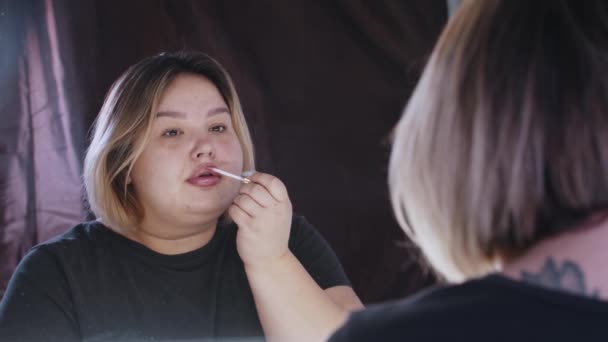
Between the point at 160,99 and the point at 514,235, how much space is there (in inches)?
37.9

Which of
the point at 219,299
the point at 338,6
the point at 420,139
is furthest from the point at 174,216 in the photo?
the point at 420,139

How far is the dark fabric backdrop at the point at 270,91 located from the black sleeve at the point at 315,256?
0.26 meters

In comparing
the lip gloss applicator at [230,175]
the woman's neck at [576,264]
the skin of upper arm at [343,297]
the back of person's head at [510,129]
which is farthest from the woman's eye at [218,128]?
A: the woman's neck at [576,264]

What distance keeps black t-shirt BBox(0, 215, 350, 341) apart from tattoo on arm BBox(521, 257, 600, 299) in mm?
882

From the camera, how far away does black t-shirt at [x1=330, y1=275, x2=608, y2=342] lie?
1.74 feet

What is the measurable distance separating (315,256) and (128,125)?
0.47 m

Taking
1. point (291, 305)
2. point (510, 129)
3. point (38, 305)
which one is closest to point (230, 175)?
point (291, 305)

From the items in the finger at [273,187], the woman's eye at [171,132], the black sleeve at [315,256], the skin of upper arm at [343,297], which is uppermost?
the woman's eye at [171,132]

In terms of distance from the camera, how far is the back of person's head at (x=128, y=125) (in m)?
1.42

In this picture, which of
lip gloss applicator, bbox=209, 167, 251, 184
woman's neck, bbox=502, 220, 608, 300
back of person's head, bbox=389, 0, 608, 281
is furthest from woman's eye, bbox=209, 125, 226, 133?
woman's neck, bbox=502, 220, 608, 300

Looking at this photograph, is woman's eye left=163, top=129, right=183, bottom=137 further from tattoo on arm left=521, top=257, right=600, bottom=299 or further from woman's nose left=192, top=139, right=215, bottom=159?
tattoo on arm left=521, top=257, right=600, bottom=299

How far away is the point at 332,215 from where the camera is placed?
1827mm

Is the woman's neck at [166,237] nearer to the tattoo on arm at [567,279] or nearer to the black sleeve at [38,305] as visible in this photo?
the black sleeve at [38,305]

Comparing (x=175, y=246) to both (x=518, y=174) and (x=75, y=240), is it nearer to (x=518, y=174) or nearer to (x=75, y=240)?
(x=75, y=240)
